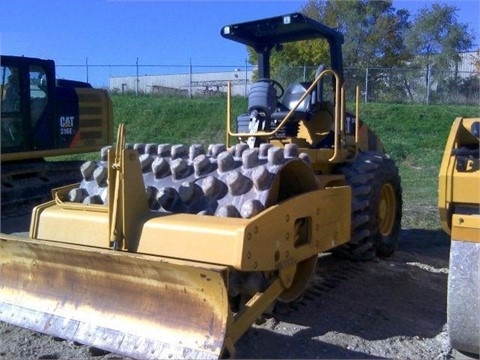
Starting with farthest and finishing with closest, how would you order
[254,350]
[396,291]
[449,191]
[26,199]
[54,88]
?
[54,88]
[26,199]
[396,291]
[254,350]
[449,191]

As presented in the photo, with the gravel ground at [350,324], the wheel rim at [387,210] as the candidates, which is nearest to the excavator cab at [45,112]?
the gravel ground at [350,324]

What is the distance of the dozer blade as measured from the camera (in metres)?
3.95

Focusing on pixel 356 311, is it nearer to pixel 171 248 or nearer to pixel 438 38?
pixel 171 248

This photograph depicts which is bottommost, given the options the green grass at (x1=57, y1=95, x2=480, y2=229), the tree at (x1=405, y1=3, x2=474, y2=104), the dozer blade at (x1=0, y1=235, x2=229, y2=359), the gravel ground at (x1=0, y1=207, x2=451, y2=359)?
the gravel ground at (x1=0, y1=207, x2=451, y2=359)

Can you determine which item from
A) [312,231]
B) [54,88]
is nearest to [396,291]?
[312,231]

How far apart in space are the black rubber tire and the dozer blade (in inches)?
108

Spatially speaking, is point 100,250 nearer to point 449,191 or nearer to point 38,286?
point 38,286

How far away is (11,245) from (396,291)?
3314mm

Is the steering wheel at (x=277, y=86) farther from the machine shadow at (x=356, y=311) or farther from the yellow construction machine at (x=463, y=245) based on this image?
the yellow construction machine at (x=463, y=245)

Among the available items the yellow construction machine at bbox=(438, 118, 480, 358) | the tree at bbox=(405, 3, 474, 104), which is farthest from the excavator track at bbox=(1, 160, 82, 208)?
the tree at bbox=(405, 3, 474, 104)

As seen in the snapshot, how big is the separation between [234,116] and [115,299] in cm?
1980

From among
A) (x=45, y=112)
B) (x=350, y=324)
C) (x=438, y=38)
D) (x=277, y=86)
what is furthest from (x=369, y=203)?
(x=438, y=38)

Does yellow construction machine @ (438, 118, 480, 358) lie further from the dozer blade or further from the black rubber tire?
the black rubber tire

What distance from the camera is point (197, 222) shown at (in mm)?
4086
